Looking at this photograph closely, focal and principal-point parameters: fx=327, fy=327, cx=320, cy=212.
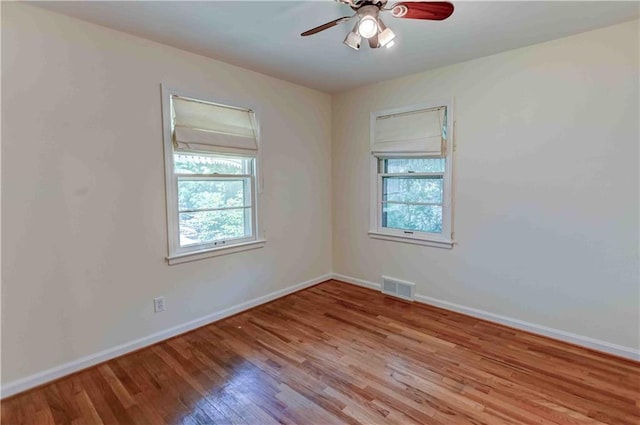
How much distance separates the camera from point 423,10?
1765 millimetres

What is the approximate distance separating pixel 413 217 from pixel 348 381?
2031 mm

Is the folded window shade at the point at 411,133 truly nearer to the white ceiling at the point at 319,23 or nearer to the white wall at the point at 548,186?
the white wall at the point at 548,186

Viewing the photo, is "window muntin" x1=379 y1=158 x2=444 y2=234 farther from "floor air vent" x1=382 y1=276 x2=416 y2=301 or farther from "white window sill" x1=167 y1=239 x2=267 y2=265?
"white window sill" x1=167 y1=239 x2=267 y2=265

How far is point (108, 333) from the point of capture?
252cm

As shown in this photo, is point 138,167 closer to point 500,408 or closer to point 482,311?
point 500,408

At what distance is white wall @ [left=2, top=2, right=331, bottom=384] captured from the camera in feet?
6.91

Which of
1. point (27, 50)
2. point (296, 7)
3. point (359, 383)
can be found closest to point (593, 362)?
point (359, 383)

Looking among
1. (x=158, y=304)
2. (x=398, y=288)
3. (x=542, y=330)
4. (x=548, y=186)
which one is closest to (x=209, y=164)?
(x=158, y=304)

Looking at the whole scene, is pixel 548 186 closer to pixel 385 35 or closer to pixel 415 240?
pixel 415 240

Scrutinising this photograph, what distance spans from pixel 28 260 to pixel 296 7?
243 centimetres

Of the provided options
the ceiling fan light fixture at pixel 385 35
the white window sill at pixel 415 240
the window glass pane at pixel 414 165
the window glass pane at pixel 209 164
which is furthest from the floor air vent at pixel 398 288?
the ceiling fan light fixture at pixel 385 35

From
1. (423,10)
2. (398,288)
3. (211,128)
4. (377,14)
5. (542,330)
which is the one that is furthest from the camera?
(398,288)

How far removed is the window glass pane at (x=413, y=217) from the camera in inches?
138

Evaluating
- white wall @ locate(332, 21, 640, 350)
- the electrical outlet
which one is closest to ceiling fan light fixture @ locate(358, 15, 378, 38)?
white wall @ locate(332, 21, 640, 350)
